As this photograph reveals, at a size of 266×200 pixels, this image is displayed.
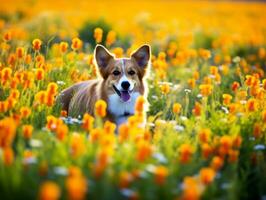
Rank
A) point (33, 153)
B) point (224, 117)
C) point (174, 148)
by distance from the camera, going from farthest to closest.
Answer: point (224, 117)
point (174, 148)
point (33, 153)

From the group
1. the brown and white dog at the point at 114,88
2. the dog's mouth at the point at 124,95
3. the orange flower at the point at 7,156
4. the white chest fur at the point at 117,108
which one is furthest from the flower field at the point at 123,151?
the white chest fur at the point at 117,108

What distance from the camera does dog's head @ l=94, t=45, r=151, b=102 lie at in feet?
22.5

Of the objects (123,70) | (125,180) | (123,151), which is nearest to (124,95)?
(123,70)

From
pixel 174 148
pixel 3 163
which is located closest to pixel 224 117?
pixel 174 148

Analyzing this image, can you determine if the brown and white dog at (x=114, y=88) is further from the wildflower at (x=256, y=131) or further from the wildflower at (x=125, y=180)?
the wildflower at (x=125, y=180)

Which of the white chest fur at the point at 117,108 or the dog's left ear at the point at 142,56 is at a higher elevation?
the dog's left ear at the point at 142,56

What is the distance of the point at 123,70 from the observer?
7035 millimetres

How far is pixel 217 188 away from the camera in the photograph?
177 inches

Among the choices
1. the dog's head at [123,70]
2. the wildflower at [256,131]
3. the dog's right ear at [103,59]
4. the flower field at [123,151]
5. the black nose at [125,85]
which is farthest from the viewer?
the dog's right ear at [103,59]

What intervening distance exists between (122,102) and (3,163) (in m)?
3.06

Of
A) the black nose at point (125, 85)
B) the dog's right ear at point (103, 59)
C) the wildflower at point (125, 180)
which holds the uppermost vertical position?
the dog's right ear at point (103, 59)

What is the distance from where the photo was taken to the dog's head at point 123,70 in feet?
22.5

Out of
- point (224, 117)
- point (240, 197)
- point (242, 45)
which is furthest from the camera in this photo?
point (242, 45)

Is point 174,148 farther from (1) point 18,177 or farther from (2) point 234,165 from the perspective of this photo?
(1) point 18,177
